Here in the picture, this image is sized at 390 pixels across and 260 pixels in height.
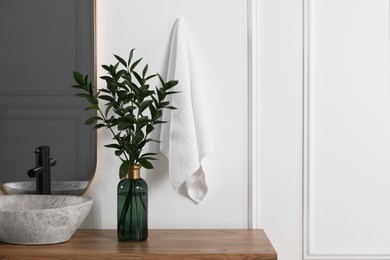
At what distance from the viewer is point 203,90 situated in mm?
2062

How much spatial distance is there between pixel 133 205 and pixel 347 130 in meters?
0.80

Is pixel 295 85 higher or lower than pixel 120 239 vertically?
higher

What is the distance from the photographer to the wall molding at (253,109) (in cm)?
206

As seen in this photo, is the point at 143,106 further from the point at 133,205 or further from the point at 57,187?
the point at 57,187

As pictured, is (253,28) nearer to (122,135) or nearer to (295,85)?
(295,85)

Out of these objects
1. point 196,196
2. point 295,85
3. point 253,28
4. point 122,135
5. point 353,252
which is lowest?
point 353,252

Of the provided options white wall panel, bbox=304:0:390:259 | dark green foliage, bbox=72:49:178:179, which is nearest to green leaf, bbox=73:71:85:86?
dark green foliage, bbox=72:49:178:179

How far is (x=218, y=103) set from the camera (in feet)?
6.79

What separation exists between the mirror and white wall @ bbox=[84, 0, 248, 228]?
66mm

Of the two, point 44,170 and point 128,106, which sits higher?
point 128,106

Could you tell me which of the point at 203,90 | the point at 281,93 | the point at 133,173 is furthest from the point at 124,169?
the point at 281,93

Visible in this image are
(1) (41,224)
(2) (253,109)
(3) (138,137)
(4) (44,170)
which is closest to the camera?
(1) (41,224)

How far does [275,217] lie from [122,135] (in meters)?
0.62

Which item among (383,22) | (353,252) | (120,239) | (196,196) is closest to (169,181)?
(196,196)
